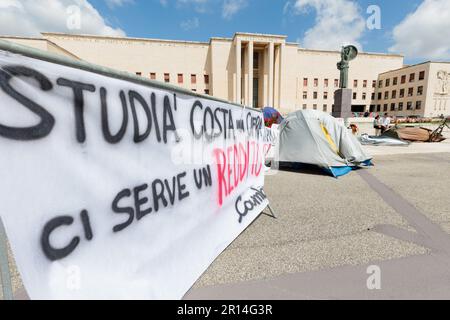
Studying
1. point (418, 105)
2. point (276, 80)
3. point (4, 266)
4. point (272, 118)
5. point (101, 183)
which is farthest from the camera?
point (418, 105)

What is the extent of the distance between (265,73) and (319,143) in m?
48.9

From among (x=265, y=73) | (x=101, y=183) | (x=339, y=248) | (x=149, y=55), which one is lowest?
(x=339, y=248)

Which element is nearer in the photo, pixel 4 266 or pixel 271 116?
pixel 4 266

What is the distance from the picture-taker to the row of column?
4691 centimetres

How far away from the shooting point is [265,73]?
50594 mm

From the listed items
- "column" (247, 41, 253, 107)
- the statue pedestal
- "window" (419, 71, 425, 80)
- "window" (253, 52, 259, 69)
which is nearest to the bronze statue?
the statue pedestal

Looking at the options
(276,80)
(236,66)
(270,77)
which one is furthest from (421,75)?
(236,66)

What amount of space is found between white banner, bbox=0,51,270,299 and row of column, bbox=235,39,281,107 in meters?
47.3

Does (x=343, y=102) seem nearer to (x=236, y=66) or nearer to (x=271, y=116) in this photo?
(x=271, y=116)

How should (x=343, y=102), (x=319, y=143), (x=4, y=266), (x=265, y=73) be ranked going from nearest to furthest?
(x=4, y=266) < (x=319, y=143) < (x=343, y=102) < (x=265, y=73)

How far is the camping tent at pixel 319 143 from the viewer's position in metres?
5.97

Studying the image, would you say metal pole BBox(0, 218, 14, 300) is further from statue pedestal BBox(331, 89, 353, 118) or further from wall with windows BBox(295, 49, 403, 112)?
wall with windows BBox(295, 49, 403, 112)

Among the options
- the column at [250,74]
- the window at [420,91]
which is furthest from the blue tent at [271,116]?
the window at [420,91]
